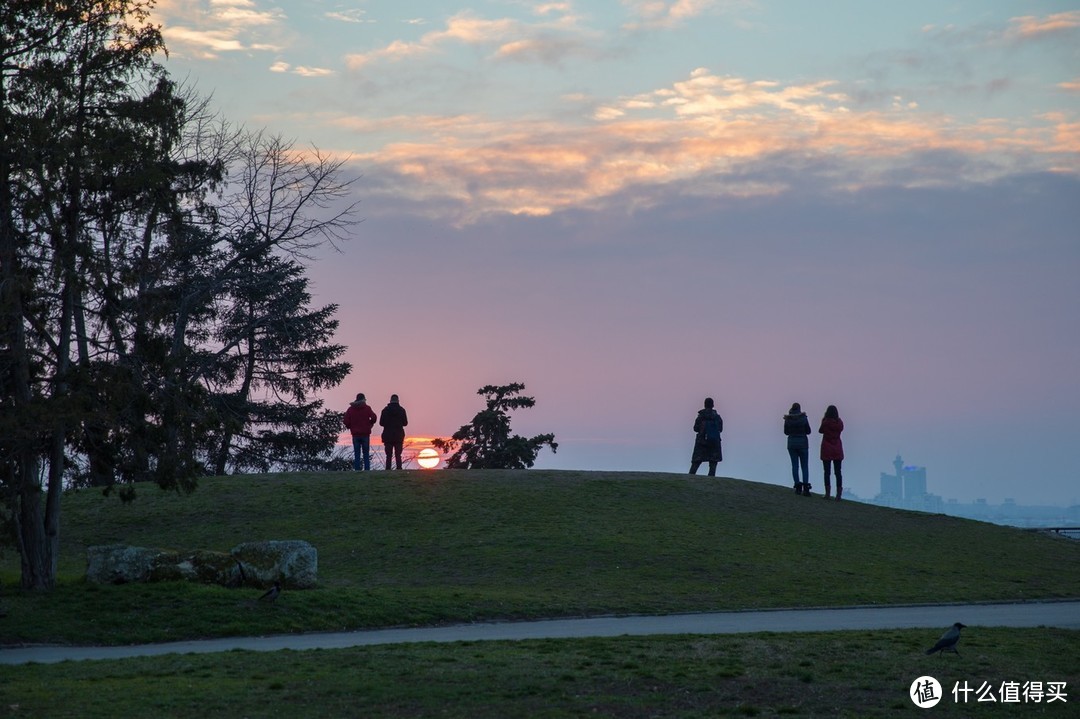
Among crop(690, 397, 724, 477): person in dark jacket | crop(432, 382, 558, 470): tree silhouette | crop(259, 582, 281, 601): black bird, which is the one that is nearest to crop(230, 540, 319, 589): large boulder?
crop(259, 582, 281, 601): black bird

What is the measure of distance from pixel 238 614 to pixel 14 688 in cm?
637

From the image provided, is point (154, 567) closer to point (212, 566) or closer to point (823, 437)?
point (212, 566)

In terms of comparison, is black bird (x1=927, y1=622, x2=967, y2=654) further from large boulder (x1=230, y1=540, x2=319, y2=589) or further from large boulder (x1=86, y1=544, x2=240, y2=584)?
large boulder (x1=86, y1=544, x2=240, y2=584)

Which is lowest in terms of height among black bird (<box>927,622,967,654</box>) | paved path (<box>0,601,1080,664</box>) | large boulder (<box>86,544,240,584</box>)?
paved path (<box>0,601,1080,664</box>)

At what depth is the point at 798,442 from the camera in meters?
35.8

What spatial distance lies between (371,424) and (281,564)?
13966 millimetres

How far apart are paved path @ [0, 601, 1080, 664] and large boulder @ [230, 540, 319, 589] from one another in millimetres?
3146

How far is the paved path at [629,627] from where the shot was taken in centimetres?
1725

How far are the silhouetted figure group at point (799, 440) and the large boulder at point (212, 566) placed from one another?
56.8 ft

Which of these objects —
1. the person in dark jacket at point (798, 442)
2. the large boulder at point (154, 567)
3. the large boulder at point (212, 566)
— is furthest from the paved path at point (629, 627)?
the person in dark jacket at point (798, 442)

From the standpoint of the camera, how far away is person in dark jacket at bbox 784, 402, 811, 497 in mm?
35500

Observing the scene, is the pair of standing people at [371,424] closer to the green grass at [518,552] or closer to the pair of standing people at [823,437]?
the green grass at [518,552]

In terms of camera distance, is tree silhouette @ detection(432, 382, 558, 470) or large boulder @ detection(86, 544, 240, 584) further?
tree silhouette @ detection(432, 382, 558, 470)

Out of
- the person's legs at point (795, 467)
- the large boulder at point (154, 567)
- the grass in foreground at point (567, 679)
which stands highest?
the person's legs at point (795, 467)
